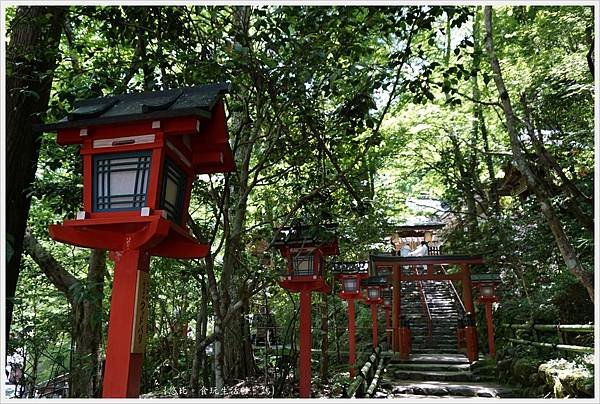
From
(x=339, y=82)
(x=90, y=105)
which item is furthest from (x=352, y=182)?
(x=90, y=105)

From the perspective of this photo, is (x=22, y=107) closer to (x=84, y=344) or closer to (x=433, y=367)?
(x=84, y=344)

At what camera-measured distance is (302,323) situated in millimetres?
7973

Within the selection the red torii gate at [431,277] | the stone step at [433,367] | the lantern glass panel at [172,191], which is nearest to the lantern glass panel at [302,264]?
the lantern glass panel at [172,191]

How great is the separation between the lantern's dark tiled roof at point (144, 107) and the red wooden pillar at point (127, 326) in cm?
85

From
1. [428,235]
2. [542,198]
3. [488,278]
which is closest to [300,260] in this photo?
Result: [542,198]

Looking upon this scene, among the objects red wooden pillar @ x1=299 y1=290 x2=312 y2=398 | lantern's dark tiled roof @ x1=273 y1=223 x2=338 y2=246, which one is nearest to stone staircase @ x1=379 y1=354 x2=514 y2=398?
red wooden pillar @ x1=299 y1=290 x2=312 y2=398

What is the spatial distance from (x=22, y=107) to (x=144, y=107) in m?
2.72

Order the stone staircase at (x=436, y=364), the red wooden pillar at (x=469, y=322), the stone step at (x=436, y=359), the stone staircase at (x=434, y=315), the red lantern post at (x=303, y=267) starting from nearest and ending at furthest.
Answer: the red lantern post at (x=303, y=267) < the stone staircase at (x=436, y=364) < the red wooden pillar at (x=469, y=322) < the stone step at (x=436, y=359) < the stone staircase at (x=434, y=315)

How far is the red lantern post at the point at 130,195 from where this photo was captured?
9.33ft

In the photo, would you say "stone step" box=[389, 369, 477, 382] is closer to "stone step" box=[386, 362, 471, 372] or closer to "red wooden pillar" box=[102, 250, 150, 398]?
"stone step" box=[386, 362, 471, 372]

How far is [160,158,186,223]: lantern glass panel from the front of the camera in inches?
120

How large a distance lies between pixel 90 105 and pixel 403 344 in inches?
539

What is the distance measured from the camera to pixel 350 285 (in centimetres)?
1259

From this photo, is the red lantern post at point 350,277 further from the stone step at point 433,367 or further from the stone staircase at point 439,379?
the stone step at point 433,367
